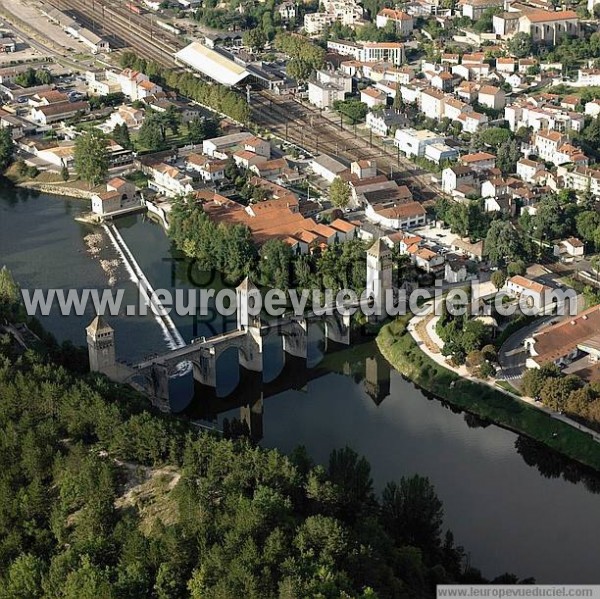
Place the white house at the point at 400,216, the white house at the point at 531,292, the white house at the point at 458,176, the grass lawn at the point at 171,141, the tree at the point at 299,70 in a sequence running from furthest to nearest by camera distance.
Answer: the tree at the point at 299,70 < the grass lawn at the point at 171,141 < the white house at the point at 458,176 < the white house at the point at 400,216 < the white house at the point at 531,292

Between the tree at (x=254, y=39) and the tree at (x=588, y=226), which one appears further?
the tree at (x=254, y=39)

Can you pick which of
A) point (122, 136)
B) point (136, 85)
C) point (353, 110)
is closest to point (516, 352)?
point (353, 110)

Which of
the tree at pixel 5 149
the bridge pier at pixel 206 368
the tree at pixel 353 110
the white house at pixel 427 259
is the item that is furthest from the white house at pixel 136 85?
the bridge pier at pixel 206 368

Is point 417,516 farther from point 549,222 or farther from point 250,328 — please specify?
point 549,222

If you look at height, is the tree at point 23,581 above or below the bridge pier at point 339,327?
above

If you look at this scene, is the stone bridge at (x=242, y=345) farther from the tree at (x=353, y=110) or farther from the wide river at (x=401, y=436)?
the tree at (x=353, y=110)

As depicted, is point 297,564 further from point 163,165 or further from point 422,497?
point 163,165

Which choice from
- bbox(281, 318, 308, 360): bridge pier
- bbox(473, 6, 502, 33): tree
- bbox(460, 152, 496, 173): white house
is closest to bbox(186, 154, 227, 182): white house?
bbox(460, 152, 496, 173): white house
